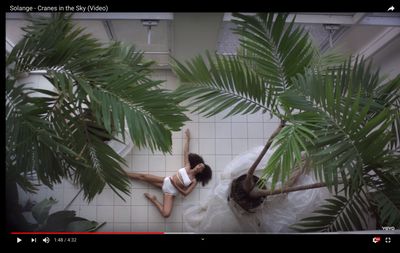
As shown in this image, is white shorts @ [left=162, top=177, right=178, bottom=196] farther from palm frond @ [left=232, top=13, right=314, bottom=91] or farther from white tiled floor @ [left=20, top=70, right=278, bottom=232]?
palm frond @ [left=232, top=13, right=314, bottom=91]

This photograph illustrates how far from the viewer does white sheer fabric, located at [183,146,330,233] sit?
121cm

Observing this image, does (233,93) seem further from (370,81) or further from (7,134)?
(7,134)

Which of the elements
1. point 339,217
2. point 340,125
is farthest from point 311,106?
point 339,217

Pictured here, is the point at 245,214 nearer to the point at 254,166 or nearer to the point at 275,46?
the point at 254,166

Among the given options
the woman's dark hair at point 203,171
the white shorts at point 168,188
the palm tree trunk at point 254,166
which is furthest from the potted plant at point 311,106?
the white shorts at point 168,188

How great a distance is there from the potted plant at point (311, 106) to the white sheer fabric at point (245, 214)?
0.03m

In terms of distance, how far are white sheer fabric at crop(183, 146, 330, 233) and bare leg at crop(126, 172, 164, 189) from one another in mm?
127

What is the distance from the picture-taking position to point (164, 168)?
1192 mm

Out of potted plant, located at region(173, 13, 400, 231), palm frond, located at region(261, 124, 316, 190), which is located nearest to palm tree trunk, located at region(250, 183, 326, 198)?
potted plant, located at region(173, 13, 400, 231)

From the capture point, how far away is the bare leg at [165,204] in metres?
1.20

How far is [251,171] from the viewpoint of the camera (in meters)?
1.23
